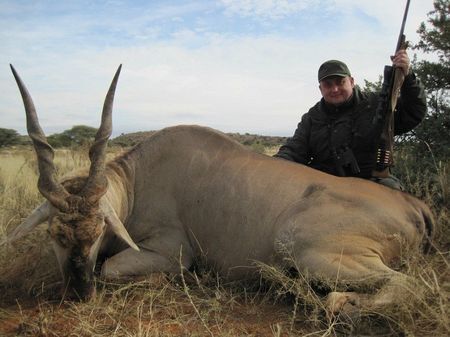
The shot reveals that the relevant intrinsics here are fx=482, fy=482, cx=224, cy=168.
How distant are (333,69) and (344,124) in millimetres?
626

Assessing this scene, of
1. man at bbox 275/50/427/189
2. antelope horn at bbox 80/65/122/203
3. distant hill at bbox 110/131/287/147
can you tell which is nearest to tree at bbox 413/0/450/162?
man at bbox 275/50/427/189

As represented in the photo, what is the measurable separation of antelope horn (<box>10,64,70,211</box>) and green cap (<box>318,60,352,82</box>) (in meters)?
3.18

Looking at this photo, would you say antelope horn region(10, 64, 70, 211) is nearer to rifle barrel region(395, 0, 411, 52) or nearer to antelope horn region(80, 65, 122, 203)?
antelope horn region(80, 65, 122, 203)

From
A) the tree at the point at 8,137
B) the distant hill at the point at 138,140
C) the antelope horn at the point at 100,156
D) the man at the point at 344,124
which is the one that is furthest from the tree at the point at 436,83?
the tree at the point at 8,137

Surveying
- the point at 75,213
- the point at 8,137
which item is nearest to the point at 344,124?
the point at 75,213

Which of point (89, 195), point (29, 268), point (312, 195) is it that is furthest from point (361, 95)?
point (29, 268)

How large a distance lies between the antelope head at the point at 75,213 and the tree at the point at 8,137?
68.0 feet

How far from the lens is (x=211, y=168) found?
421 centimetres

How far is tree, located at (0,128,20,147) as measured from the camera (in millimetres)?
22312

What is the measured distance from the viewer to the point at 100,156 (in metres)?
3.57

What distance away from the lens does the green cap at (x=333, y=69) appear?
533 cm

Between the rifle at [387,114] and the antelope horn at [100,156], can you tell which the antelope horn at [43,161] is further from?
the rifle at [387,114]

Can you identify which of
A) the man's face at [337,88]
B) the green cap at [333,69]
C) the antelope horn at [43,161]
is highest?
the green cap at [333,69]

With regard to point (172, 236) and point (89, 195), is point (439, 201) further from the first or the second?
point (89, 195)
